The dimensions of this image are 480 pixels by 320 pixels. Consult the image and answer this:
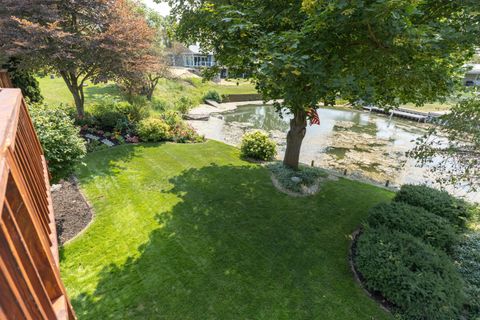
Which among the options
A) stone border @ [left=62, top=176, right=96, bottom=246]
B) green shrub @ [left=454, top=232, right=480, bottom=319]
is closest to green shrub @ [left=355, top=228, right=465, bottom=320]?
green shrub @ [left=454, top=232, right=480, bottom=319]

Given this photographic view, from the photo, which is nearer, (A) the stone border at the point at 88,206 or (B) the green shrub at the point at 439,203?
(A) the stone border at the point at 88,206

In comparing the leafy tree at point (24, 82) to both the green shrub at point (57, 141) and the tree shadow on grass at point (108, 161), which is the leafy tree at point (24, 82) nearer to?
the tree shadow on grass at point (108, 161)

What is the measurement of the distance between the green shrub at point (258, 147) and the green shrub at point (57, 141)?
6.00m

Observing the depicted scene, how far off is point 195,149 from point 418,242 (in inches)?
315

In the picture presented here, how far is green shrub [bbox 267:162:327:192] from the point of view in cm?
754

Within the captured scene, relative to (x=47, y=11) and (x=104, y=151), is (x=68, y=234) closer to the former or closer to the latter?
(x=104, y=151)

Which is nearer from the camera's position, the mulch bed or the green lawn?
the mulch bed

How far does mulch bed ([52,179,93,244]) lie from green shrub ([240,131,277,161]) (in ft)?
19.3

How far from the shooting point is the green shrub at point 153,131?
10492 mm

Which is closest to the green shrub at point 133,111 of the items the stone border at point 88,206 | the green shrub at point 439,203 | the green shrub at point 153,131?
the green shrub at point 153,131

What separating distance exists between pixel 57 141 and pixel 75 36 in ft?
20.3

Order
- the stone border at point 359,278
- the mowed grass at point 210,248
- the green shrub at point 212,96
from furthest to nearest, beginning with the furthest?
1. the green shrub at point 212,96
2. the stone border at point 359,278
3. the mowed grass at point 210,248

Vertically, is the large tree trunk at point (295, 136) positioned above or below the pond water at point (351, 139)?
above

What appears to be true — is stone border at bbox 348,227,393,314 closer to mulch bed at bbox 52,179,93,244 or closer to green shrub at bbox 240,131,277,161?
green shrub at bbox 240,131,277,161
